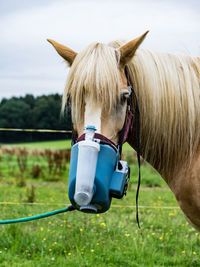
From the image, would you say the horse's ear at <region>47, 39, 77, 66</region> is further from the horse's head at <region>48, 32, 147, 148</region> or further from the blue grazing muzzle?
the blue grazing muzzle

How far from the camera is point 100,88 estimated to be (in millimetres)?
1827

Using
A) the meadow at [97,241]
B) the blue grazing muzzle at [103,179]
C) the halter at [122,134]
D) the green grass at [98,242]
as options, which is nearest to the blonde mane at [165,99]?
the halter at [122,134]

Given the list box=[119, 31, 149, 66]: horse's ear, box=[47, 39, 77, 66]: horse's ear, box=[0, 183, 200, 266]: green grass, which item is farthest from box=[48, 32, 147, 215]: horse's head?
box=[0, 183, 200, 266]: green grass

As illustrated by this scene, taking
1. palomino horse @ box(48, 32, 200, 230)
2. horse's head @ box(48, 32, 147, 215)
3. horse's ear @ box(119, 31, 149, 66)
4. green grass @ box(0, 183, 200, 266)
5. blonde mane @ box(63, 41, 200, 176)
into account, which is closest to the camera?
horse's head @ box(48, 32, 147, 215)

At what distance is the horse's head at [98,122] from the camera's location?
175 cm

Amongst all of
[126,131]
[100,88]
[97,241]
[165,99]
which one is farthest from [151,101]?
[97,241]

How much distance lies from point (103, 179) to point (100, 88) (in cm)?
54

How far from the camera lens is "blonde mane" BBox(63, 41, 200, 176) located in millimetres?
2146

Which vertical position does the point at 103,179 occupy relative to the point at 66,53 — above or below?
below

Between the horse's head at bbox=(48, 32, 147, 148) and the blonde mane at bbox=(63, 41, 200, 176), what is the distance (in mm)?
12

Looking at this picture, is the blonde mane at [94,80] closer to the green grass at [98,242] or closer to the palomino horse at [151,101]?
the palomino horse at [151,101]

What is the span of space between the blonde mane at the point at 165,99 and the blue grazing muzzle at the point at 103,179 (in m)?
0.32

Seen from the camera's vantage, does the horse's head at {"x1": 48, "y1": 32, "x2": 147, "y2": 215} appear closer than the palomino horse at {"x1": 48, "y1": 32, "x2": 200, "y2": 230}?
Yes

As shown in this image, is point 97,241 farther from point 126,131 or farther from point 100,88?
point 100,88
